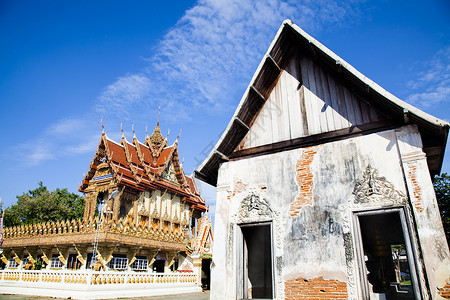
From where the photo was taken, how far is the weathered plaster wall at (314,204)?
20.3 ft

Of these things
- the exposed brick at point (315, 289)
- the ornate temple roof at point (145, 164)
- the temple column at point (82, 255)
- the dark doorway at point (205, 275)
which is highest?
the ornate temple roof at point (145, 164)

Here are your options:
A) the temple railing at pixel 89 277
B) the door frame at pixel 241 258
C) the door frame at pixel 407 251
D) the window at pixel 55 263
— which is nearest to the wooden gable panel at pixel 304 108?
the door frame at pixel 407 251

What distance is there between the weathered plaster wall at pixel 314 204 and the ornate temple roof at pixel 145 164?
16.9 metres

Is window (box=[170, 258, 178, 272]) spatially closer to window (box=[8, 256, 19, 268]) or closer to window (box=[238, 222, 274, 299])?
window (box=[8, 256, 19, 268])

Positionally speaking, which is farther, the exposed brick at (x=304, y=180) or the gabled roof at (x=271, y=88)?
the exposed brick at (x=304, y=180)

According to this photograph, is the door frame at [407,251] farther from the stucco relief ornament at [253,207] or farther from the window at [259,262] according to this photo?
the window at [259,262]

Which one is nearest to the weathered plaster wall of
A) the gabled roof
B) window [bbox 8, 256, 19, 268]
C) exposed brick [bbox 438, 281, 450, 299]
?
exposed brick [bbox 438, 281, 450, 299]

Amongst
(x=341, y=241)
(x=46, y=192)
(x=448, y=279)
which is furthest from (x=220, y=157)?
(x=46, y=192)

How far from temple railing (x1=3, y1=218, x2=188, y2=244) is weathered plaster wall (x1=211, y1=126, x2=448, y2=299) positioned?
41.3 ft

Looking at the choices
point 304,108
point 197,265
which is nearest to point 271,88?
point 304,108

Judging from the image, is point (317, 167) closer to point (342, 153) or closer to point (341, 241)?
point (342, 153)

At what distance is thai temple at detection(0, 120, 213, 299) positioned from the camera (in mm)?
16531

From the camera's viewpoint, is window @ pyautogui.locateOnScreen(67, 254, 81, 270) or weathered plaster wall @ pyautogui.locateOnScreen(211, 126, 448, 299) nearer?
weathered plaster wall @ pyautogui.locateOnScreen(211, 126, 448, 299)

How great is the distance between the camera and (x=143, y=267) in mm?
21703
